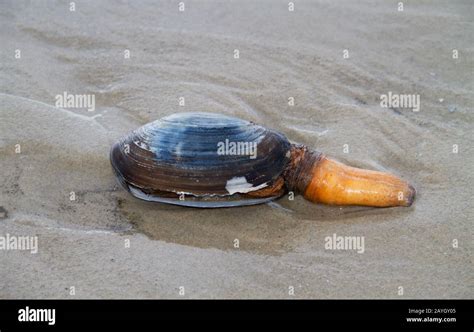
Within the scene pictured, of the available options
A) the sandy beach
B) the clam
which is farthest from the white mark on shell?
the sandy beach

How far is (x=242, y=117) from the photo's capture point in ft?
14.0

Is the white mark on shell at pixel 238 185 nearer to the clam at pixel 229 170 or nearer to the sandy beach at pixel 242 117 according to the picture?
the clam at pixel 229 170

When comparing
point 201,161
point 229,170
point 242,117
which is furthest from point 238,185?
point 242,117

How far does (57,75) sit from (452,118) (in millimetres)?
2910

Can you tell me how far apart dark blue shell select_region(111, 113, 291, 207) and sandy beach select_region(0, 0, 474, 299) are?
131 mm

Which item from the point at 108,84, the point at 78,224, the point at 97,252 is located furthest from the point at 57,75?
the point at 97,252

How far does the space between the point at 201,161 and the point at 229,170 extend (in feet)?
0.52

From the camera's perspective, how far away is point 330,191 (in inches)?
135

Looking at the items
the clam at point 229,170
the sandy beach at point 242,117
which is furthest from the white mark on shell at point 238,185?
the sandy beach at point 242,117

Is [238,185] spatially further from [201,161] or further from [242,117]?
[242,117]

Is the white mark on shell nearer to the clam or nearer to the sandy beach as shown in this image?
the clam

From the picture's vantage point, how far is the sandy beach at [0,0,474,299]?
2.90m

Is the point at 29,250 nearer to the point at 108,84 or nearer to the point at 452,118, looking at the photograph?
the point at 108,84

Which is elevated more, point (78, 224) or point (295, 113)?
point (295, 113)
